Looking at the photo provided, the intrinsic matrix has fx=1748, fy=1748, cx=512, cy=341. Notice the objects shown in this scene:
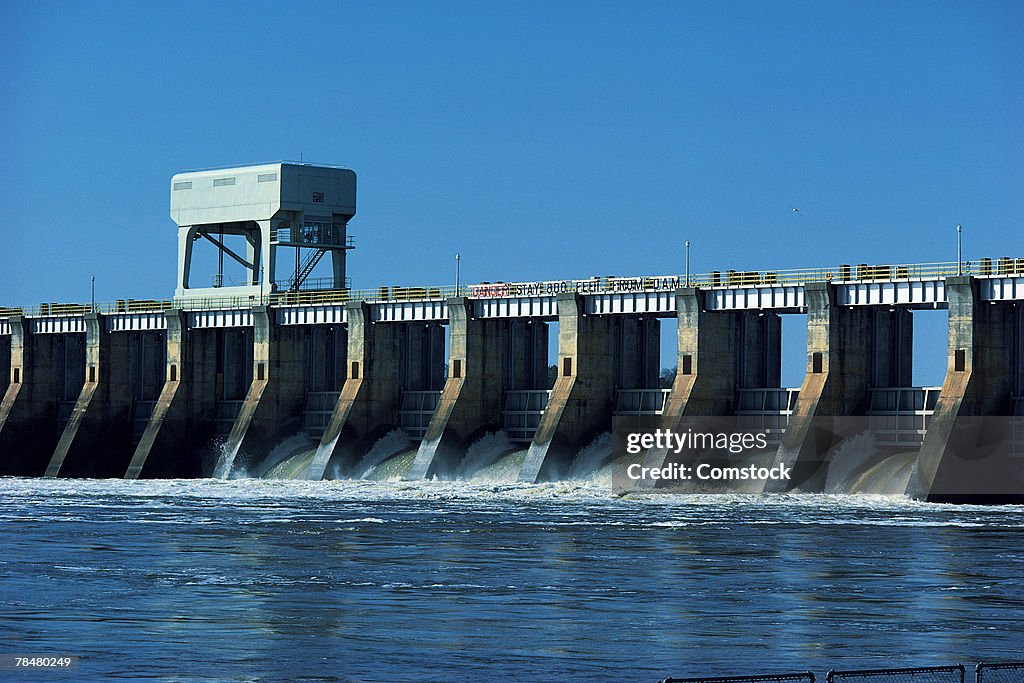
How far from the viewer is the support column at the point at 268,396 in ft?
288

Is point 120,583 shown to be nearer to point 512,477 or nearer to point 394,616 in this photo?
point 394,616

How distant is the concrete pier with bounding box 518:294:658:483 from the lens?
245ft

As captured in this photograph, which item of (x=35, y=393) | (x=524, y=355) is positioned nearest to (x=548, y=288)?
(x=524, y=355)

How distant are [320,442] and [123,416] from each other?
18291 mm

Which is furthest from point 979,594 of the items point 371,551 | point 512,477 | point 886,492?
point 512,477

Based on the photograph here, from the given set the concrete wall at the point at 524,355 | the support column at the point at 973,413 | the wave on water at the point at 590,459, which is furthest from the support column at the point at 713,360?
the support column at the point at 973,413

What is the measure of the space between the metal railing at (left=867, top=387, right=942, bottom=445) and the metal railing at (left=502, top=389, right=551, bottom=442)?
17.4 m

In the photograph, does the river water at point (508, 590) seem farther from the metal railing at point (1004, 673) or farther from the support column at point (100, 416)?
the support column at point (100, 416)

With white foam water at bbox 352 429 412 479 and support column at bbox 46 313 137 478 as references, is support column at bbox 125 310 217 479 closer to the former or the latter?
support column at bbox 46 313 137 478

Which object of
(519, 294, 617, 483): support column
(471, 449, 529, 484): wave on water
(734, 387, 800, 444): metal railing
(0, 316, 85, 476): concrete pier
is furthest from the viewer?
(0, 316, 85, 476): concrete pier

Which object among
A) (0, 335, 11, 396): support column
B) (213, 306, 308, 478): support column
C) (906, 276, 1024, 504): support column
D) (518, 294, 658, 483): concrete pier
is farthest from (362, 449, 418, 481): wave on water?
(0, 335, 11, 396): support column

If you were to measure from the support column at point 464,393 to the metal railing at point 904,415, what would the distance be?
19.5 meters

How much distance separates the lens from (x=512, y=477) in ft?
254

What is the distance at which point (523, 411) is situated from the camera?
269 feet
